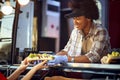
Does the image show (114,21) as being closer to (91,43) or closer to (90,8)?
(90,8)

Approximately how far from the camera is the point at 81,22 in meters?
2.75

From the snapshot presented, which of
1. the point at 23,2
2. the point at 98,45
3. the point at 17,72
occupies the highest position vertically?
the point at 23,2

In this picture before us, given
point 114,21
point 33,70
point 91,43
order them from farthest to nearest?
point 114,21, point 91,43, point 33,70

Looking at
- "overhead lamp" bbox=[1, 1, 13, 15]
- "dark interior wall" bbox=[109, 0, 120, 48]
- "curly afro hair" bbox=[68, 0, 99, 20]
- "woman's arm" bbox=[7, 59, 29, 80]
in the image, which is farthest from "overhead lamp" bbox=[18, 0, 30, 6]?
"dark interior wall" bbox=[109, 0, 120, 48]

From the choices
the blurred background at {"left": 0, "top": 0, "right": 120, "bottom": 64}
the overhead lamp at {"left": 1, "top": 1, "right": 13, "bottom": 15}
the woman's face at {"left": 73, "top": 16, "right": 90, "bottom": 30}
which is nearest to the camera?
the woman's face at {"left": 73, "top": 16, "right": 90, "bottom": 30}

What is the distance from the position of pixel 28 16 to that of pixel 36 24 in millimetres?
2824

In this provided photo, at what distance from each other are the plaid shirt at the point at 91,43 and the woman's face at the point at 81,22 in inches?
3.0

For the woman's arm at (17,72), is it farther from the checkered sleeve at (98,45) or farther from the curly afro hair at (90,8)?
the curly afro hair at (90,8)

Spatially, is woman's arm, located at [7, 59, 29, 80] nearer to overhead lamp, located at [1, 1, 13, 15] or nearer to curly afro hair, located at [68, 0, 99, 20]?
curly afro hair, located at [68, 0, 99, 20]

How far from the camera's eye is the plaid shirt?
251cm

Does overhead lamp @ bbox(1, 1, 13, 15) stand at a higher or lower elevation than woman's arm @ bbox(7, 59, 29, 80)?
higher

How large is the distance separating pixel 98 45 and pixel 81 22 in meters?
0.36

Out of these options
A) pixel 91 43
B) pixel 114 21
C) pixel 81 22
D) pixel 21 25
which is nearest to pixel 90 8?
pixel 81 22

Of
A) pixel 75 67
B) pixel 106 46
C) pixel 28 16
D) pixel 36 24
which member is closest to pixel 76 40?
pixel 106 46
